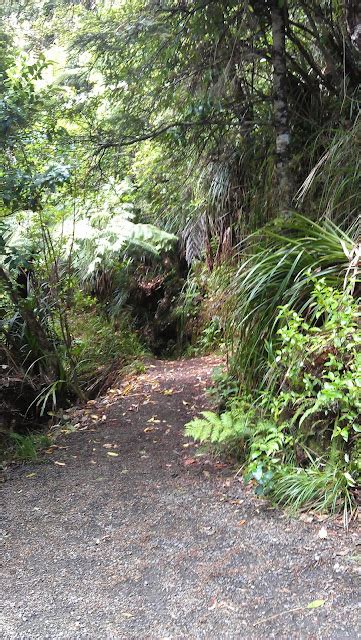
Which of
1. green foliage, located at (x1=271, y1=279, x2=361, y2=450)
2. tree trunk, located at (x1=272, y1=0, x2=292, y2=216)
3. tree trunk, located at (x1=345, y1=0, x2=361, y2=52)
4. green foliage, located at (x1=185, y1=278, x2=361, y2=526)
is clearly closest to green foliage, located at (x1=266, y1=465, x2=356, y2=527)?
green foliage, located at (x1=185, y1=278, x2=361, y2=526)

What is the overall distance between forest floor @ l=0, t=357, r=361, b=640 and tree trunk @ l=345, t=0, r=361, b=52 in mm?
3835

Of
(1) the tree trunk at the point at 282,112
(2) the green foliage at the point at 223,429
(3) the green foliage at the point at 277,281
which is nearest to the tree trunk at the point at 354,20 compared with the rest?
(1) the tree trunk at the point at 282,112

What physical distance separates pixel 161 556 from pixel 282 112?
3.80 m

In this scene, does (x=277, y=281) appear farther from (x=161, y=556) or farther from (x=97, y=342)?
(x=97, y=342)

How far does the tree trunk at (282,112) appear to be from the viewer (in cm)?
471

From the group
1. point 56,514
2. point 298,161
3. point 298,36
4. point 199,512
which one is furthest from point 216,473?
point 298,36

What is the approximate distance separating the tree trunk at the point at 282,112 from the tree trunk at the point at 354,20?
21.5 inches

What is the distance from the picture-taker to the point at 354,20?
468cm

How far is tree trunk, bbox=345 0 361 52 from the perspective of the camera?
4594mm

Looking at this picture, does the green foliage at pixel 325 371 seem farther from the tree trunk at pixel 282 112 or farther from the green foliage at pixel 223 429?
the tree trunk at pixel 282 112

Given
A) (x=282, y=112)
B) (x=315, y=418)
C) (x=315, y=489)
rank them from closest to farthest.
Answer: (x=315, y=489) < (x=315, y=418) < (x=282, y=112)

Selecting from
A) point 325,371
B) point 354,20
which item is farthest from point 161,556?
point 354,20

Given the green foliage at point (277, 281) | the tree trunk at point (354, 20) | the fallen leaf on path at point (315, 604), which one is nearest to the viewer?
the fallen leaf on path at point (315, 604)

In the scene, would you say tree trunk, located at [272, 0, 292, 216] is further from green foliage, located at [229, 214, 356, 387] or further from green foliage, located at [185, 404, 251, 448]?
green foliage, located at [185, 404, 251, 448]
